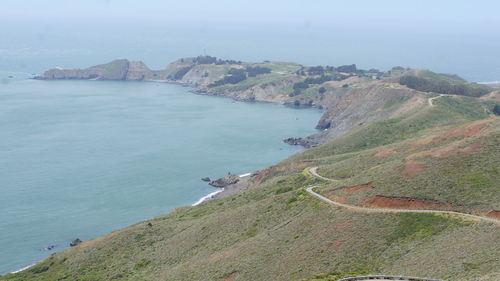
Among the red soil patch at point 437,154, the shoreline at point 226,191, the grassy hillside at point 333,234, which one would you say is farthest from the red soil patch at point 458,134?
the shoreline at point 226,191

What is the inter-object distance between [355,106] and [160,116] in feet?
172

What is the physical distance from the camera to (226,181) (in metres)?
88.5

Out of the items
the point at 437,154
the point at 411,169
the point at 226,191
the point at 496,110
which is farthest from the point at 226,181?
the point at 496,110

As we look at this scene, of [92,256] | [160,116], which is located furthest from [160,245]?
[160,116]

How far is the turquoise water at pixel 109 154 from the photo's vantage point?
7219 cm

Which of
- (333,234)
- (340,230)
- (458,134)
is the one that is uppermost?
(458,134)

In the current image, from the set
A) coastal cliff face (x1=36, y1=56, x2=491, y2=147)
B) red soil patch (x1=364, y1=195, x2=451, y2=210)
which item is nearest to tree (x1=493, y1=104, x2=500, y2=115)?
coastal cliff face (x1=36, y1=56, x2=491, y2=147)

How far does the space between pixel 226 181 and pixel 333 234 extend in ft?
164

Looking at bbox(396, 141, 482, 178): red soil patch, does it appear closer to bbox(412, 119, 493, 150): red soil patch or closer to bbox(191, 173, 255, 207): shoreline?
bbox(412, 119, 493, 150): red soil patch

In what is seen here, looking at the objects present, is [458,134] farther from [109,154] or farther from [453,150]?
[109,154]

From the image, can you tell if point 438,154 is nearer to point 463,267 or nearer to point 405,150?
point 405,150

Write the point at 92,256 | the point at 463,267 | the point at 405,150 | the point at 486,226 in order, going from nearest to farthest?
the point at 463,267 → the point at 486,226 → the point at 92,256 → the point at 405,150

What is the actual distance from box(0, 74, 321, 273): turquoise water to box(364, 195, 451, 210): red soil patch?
38931 mm

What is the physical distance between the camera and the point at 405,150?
61.9m
